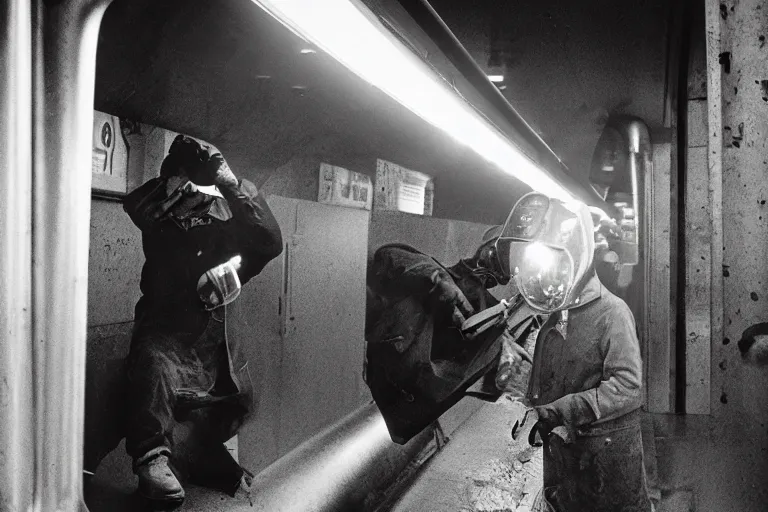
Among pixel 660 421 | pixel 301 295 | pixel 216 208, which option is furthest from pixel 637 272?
pixel 216 208

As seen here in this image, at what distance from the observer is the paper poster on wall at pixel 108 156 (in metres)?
1.63

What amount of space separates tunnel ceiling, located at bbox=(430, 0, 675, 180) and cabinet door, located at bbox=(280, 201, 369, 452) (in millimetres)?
1478

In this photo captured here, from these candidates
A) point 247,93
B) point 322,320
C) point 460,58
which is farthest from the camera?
point 322,320

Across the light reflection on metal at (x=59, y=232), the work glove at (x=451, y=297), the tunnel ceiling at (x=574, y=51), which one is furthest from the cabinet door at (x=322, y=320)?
the light reflection on metal at (x=59, y=232)

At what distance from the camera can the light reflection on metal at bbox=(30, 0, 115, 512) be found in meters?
0.73

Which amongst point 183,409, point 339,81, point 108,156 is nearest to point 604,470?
point 183,409

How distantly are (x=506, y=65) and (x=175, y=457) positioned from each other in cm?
328

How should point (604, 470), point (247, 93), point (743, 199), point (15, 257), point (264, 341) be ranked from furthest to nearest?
point (247, 93), point (264, 341), point (604, 470), point (743, 199), point (15, 257)

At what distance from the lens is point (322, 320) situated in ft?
8.89

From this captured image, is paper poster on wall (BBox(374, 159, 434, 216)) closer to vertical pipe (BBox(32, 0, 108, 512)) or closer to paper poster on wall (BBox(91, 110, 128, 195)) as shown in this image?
paper poster on wall (BBox(91, 110, 128, 195))

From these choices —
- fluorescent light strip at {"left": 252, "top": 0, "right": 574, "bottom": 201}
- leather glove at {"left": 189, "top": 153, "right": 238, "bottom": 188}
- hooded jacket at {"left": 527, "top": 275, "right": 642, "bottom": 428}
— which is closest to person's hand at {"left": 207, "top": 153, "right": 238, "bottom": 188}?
leather glove at {"left": 189, "top": 153, "right": 238, "bottom": 188}

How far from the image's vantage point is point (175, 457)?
70.0 inches

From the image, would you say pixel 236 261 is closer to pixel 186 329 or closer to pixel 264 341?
pixel 186 329

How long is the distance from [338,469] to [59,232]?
214cm
